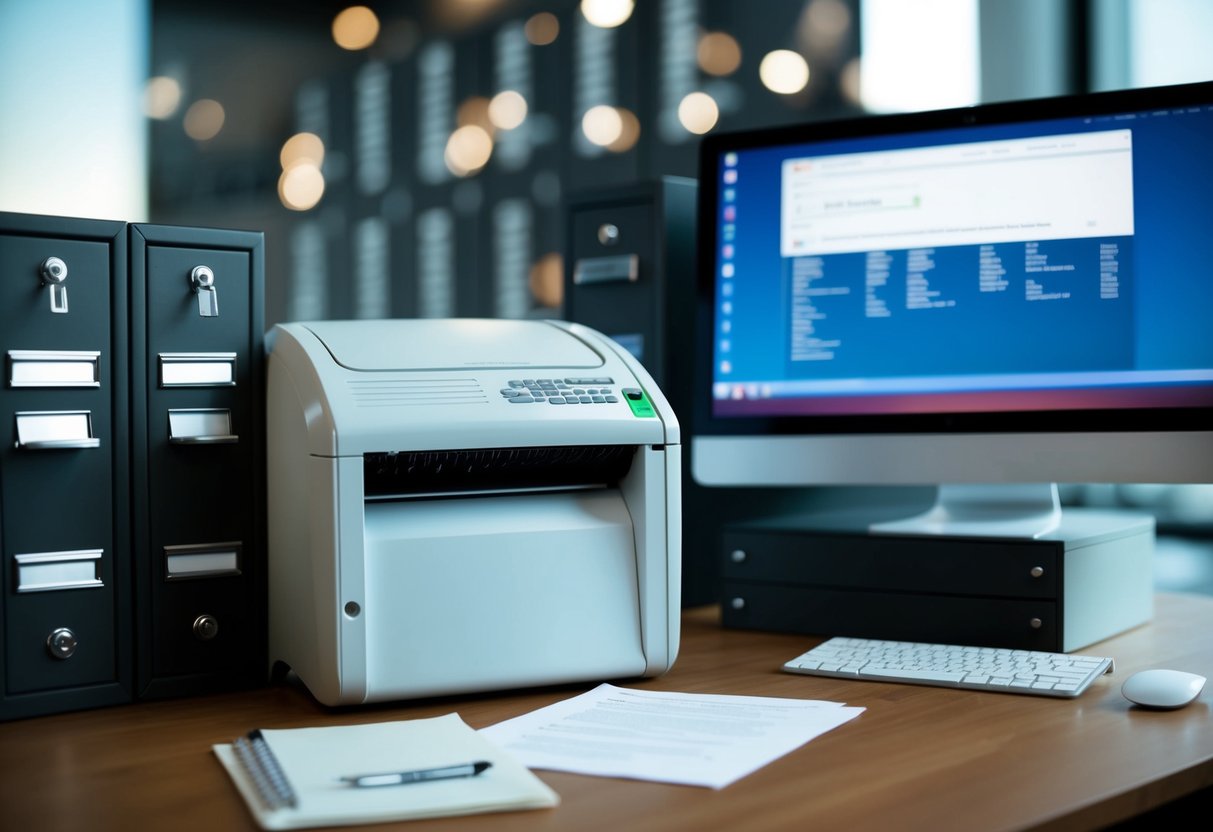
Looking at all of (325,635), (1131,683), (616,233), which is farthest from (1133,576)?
(325,635)

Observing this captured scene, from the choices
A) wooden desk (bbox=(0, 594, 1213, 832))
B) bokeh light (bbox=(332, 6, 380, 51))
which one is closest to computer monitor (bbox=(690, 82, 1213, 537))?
wooden desk (bbox=(0, 594, 1213, 832))

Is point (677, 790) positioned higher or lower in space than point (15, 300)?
lower

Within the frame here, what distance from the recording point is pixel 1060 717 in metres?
0.86

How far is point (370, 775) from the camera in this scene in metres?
0.69

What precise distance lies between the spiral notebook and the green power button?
0.31 m

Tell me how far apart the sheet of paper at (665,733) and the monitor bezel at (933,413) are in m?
0.39

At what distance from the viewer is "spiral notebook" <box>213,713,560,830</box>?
648mm

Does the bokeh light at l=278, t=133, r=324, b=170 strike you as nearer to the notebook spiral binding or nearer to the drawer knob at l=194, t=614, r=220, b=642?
the drawer knob at l=194, t=614, r=220, b=642

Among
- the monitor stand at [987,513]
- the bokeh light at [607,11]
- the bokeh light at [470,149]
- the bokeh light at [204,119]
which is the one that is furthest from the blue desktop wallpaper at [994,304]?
the bokeh light at [204,119]

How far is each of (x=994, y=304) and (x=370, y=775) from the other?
0.78 m

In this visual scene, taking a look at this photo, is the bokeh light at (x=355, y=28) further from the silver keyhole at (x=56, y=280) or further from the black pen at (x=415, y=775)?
the black pen at (x=415, y=775)

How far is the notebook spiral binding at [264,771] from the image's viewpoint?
656 millimetres

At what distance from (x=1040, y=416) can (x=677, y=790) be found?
627 mm

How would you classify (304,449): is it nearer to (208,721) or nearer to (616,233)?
(208,721)
